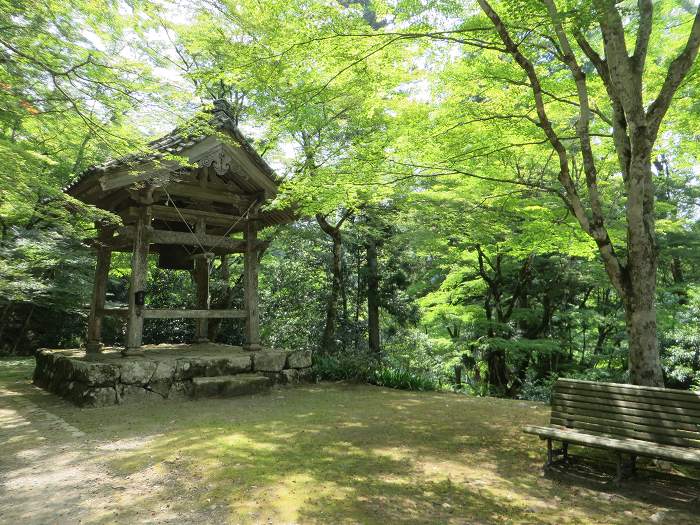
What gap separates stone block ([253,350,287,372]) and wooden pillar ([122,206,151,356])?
2.01 metres

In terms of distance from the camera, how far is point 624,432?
379cm

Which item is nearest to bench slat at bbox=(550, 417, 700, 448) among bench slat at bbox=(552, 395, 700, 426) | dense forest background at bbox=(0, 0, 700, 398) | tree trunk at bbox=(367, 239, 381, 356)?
bench slat at bbox=(552, 395, 700, 426)

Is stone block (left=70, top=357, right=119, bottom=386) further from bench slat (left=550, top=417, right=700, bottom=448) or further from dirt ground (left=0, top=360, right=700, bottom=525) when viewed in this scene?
bench slat (left=550, top=417, right=700, bottom=448)

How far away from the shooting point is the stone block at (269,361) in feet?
26.5

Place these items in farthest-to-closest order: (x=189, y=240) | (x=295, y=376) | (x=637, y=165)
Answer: (x=295, y=376), (x=189, y=240), (x=637, y=165)

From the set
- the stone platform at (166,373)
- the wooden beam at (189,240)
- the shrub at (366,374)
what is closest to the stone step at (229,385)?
the stone platform at (166,373)

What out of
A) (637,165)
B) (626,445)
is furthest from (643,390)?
(637,165)

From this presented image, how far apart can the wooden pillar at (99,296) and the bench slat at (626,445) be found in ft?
26.4

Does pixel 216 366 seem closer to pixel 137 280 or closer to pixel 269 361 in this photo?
pixel 269 361

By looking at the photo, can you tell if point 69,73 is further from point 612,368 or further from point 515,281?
point 612,368

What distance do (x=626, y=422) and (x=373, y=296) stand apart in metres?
8.77

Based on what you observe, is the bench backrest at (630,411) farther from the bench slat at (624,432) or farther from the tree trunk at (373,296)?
the tree trunk at (373,296)

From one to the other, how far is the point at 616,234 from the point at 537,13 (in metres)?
5.32

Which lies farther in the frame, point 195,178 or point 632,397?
point 195,178
